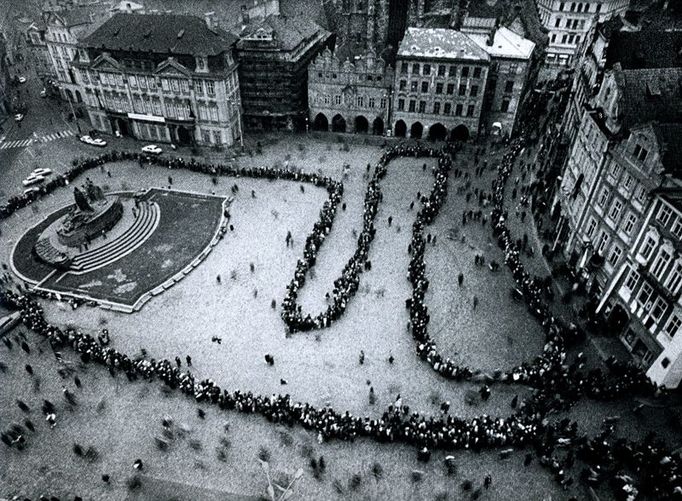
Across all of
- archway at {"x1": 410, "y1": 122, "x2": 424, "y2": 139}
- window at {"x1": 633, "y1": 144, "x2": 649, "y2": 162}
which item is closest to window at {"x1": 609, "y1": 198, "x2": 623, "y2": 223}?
window at {"x1": 633, "y1": 144, "x2": 649, "y2": 162}

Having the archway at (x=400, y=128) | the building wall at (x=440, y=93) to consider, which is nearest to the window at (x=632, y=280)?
the building wall at (x=440, y=93)

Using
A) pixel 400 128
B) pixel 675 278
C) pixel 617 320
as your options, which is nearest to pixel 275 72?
pixel 400 128

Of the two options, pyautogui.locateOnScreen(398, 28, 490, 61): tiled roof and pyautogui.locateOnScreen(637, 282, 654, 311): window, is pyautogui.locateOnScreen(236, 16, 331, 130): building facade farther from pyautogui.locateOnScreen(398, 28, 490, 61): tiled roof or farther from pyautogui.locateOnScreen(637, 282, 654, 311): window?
pyautogui.locateOnScreen(637, 282, 654, 311): window

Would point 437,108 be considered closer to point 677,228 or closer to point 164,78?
point 164,78

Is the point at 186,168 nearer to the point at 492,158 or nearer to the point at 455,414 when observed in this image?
the point at 492,158

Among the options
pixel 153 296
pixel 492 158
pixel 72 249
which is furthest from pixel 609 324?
pixel 72 249

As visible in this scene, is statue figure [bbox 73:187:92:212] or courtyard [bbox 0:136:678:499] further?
statue figure [bbox 73:187:92:212]
